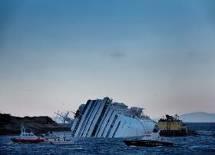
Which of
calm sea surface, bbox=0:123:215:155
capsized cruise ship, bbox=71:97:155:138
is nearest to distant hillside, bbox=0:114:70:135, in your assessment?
capsized cruise ship, bbox=71:97:155:138

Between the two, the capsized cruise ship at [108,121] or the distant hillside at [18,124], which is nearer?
the capsized cruise ship at [108,121]

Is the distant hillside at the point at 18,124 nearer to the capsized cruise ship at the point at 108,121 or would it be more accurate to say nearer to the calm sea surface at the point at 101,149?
the capsized cruise ship at the point at 108,121

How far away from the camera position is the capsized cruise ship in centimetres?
7362

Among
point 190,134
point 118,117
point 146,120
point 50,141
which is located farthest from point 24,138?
point 190,134

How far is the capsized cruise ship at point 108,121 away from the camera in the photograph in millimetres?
73625

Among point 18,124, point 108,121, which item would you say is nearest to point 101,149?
point 108,121

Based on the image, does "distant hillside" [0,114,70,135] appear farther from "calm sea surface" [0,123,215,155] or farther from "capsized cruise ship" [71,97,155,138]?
"calm sea surface" [0,123,215,155]

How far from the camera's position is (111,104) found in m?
78.8

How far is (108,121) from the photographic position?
76.3m

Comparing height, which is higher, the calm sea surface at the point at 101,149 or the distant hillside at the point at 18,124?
the distant hillside at the point at 18,124

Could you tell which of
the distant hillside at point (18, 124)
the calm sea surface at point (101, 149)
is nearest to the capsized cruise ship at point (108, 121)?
the calm sea surface at point (101, 149)

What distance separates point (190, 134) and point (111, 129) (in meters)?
19.4

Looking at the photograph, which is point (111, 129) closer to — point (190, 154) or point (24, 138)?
point (24, 138)

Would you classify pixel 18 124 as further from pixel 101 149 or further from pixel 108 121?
pixel 101 149
